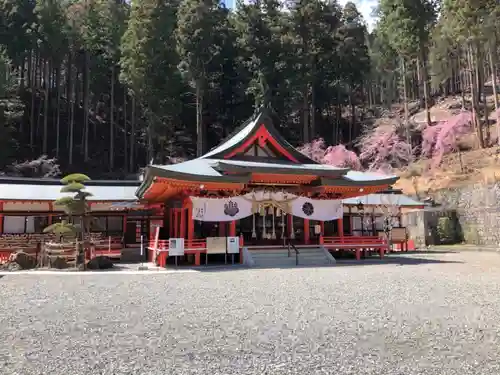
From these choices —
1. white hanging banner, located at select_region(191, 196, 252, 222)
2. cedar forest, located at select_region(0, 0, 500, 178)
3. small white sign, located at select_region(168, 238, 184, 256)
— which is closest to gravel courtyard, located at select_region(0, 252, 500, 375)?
small white sign, located at select_region(168, 238, 184, 256)

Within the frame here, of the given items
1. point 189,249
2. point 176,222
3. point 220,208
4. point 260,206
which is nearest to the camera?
point 189,249

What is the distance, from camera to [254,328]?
5395mm

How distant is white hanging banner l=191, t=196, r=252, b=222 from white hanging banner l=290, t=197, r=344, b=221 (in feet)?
6.28

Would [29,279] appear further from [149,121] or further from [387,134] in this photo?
[387,134]

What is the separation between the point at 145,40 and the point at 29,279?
77.6 feet

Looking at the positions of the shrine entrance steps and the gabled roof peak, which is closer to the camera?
the shrine entrance steps

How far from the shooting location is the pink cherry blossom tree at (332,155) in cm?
3356

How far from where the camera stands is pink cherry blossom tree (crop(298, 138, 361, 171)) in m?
33.6

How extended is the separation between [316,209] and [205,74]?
20.6 metres

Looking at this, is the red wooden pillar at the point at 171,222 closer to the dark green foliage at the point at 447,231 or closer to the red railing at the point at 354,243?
the red railing at the point at 354,243

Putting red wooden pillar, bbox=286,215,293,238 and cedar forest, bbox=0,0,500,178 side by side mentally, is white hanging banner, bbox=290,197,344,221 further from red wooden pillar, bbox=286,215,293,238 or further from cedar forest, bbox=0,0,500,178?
cedar forest, bbox=0,0,500,178

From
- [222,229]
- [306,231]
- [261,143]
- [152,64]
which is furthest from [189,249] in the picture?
[152,64]

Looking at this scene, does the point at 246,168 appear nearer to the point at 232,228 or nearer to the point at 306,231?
the point at 232,228

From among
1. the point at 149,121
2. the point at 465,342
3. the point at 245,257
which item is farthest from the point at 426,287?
the point at 149,121
